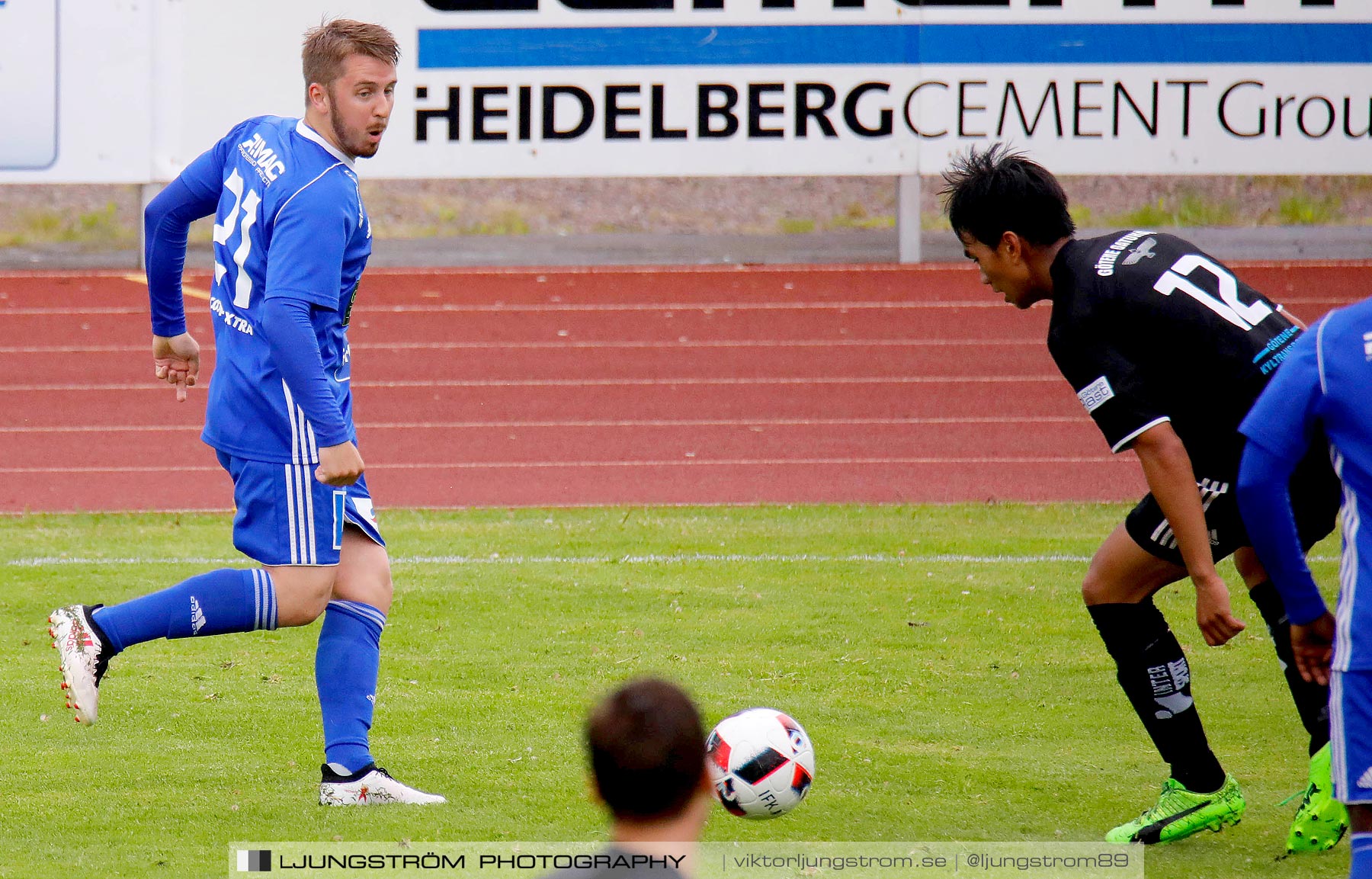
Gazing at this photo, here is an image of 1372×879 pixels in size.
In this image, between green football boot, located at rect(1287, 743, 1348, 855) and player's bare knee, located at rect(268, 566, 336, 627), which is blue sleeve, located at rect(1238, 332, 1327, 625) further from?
player's bare knee, located at rect(268, 566, 336, 627)

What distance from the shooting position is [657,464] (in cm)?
1025

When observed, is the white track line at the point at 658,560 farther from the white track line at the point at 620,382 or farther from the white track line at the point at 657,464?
the white track line at the point at 620,382

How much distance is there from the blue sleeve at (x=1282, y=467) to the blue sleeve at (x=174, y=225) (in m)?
2.64

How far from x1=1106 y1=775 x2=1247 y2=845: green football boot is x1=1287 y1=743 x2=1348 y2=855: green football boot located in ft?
0.52

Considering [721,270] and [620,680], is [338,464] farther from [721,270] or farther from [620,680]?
[721,270]

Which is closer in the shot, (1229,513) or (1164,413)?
(1164,413)

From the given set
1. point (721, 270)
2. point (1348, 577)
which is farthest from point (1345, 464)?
point (721, 270)

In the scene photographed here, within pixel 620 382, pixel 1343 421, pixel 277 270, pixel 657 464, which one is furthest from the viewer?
pixel 620 382

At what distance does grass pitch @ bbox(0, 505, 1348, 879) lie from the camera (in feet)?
Answer: 13.2

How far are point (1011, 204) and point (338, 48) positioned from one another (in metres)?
1.63

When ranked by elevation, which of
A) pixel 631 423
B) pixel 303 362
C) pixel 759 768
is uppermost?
pixel 303 362

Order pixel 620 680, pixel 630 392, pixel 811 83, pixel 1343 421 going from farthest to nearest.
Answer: pixel 811 83, pixel 630 392, pixel 620 680, pixel 1343 421

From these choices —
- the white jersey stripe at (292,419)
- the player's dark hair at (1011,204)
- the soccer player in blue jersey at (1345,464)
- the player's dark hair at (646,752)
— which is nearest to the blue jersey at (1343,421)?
the soccer player in blue jersey at (1345,464)

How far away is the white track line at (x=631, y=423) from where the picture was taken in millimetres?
11070
